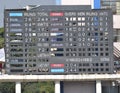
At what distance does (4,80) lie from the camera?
6234 centimetres

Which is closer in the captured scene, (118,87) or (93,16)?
(93,16)

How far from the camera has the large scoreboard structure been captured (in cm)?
5944

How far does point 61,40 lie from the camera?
59.8 meters

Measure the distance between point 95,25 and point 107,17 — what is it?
158 centimetres

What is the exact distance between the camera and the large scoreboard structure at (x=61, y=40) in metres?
59.4

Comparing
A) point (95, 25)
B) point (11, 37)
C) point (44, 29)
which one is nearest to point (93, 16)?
point (95, 25)

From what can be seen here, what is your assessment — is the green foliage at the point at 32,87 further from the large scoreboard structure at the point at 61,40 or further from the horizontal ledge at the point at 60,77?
the large scoreboard structure at the point at 61,40

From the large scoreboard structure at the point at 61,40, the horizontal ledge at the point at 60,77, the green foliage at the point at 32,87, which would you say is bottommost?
the green foliage at the point at 32,87

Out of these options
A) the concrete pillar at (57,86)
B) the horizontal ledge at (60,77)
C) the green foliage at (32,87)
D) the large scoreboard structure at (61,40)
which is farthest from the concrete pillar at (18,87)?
the concrete pillar at (57,86)

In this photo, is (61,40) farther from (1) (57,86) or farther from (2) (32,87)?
(2) (32,87)

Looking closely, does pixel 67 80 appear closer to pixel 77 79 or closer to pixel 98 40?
pixel 77 79

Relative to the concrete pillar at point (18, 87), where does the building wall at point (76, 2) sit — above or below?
above

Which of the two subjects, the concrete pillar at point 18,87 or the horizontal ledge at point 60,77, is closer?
the horizontal ledge at point 60,77

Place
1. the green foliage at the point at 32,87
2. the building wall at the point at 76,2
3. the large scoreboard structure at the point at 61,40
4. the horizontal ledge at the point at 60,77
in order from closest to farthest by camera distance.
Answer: the large scoreboard structure at the point at 61,40 → the horizontal ledge at the point at 60,77 → the green foliage at the point at 32,87 → the building wall at the point at 76,2
